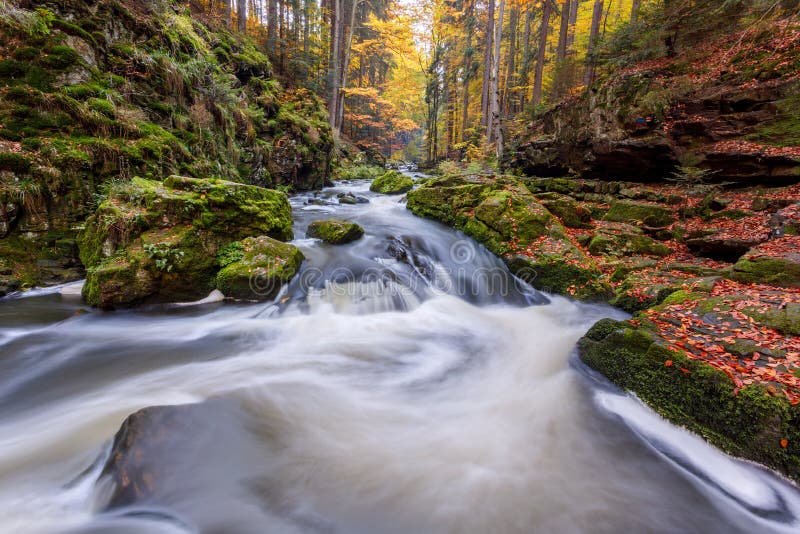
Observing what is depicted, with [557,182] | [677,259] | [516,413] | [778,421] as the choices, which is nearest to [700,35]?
[557,182]

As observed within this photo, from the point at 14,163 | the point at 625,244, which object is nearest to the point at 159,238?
the point at 14,163

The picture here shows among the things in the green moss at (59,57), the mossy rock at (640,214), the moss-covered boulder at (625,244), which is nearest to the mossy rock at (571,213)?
the mossy rock at (640,214)

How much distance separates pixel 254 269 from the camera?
5.44 m

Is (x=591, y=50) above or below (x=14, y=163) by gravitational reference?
above

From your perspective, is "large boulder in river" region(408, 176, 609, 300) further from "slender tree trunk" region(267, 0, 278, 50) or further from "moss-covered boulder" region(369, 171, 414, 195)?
"slender tree trunk" region(267, 0, 278, 50)

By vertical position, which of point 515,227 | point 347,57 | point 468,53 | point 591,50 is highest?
point 468,53

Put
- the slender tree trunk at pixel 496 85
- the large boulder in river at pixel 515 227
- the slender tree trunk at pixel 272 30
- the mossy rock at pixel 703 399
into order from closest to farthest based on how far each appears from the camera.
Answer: the mossy rock at pixel 703 399
the large boulder in river at pixel 515 227
the slender tree trunk at pixel 496 85
the slender tree trunk at pixel 272 30

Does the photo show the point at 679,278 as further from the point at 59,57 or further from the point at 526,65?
the point at 526,65

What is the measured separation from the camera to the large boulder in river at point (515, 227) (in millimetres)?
6156

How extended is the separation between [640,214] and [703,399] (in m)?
6.23

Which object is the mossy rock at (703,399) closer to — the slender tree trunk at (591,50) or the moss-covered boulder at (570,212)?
the moss-covered boulder at (570,212)

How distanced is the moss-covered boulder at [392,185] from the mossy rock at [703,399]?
37.6ft

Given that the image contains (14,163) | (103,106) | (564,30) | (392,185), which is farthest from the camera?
(564,30)

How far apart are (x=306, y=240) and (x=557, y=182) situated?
7.90m
